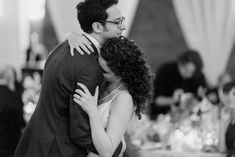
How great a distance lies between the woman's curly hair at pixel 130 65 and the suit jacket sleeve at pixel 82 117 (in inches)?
3.4

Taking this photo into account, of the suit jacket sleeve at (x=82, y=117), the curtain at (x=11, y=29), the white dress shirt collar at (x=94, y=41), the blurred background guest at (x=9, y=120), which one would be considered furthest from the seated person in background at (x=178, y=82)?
the suit jacket sleeve at (x=82, y=117)

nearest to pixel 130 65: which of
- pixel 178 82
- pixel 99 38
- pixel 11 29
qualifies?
pixel 99 38

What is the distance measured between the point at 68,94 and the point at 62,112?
0.29ft

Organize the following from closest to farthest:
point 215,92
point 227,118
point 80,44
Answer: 1. point 80,44
2. point 227,118
3. point 215,92

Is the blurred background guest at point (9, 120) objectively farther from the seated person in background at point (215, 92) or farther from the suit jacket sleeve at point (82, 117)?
the suit jacket sleeve at point (82, 117)

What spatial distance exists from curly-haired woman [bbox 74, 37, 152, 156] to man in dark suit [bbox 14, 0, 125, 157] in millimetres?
45

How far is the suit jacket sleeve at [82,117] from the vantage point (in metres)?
2.85

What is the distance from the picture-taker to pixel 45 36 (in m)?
8.92

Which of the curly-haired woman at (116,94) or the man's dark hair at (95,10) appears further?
the man's dark hair at (95,10)

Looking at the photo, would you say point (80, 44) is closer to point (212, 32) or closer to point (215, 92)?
point (215, 92)

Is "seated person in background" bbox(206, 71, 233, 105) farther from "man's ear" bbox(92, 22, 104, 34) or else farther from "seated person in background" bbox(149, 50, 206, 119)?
"man's ear" bbox(92, 22, 104, 34)

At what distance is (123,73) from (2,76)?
3020 mm

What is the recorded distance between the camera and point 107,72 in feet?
9.62

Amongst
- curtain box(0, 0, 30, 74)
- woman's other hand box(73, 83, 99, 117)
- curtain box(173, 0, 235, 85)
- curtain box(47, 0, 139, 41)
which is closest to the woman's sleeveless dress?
woman's other hand box(73, 83, 99, 117)
